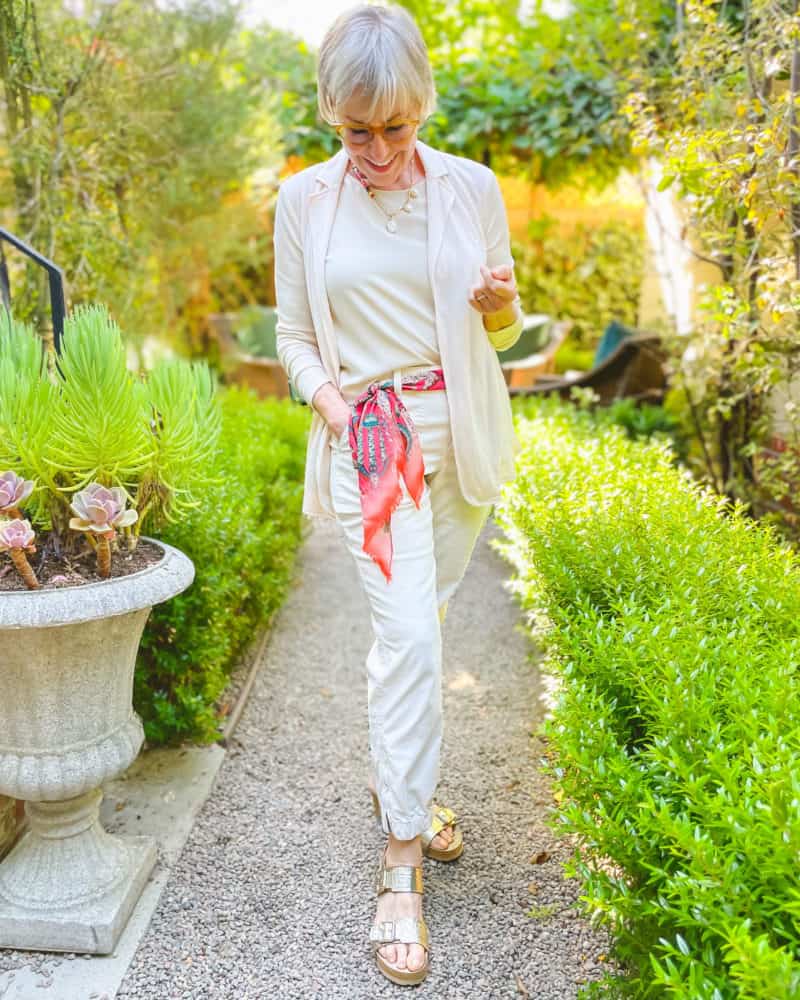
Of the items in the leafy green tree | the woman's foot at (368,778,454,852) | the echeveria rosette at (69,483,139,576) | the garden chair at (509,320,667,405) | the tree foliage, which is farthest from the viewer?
the garden chair at (509,320,667,405)

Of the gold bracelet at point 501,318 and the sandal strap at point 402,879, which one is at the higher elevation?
the gold bracelet at point 501,318

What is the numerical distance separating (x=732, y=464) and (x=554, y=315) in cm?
746

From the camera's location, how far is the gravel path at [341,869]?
6.79ft

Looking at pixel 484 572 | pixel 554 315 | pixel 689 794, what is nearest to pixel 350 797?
pixel 689 794

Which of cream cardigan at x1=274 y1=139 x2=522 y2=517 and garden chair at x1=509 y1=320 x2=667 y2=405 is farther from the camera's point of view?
garden chair at x1=509 y1=320 x2=667 y2=405

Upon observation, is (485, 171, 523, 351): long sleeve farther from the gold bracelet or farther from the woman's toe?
the woman's toe

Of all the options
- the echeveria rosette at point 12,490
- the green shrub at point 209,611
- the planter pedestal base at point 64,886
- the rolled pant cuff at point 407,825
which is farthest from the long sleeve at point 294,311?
the planter pedestal base at point 64,886

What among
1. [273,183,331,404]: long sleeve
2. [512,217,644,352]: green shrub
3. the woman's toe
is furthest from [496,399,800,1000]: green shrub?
[512,217,644,352]: green shrub

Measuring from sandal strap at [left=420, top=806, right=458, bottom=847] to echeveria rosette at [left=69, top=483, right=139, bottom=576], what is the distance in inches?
45.0

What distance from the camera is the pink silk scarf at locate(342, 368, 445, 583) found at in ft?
6.64

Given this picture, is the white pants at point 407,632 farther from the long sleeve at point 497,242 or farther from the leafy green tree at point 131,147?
the leafy green tree at point 131,147

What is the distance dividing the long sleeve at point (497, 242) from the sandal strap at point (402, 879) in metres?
1.30

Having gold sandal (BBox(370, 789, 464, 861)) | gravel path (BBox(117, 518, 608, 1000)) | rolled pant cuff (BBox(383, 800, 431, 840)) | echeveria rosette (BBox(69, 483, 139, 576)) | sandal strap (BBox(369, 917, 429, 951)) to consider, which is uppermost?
echeveria rosette (BBox(69, 483, 139, 576))

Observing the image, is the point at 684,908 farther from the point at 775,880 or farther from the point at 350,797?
the point at 350,797
